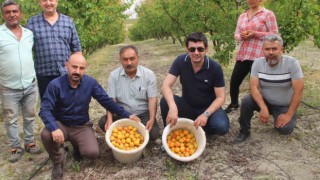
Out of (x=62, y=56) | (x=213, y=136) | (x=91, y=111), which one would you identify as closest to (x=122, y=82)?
(x=62, y=56)

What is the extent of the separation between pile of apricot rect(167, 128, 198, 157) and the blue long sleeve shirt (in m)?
0.59

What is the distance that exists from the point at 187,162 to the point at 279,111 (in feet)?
4.51

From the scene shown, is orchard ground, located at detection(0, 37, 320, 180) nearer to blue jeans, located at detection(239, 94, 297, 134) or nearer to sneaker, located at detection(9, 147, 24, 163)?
sneaker, located at detection(9, 147, 24, 163)

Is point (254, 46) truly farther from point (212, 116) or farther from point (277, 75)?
point (212, 116)

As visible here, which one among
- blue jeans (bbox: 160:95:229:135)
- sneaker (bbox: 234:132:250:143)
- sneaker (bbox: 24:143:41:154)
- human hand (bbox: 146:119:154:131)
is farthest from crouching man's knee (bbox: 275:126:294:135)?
sneaker (bbox: 24:143:41:154)

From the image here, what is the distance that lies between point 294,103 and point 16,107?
330 centimetres

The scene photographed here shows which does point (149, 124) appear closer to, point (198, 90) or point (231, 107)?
point (198, 90)

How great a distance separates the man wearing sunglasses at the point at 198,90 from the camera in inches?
149

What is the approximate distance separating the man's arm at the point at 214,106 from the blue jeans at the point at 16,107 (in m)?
2.01

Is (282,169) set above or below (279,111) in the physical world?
below

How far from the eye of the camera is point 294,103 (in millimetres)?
3910

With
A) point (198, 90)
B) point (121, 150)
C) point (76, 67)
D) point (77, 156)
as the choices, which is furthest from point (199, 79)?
point (77, 156)

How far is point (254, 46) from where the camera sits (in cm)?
466

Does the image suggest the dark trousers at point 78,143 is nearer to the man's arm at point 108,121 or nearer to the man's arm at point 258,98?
the man's arm at point 108,121
